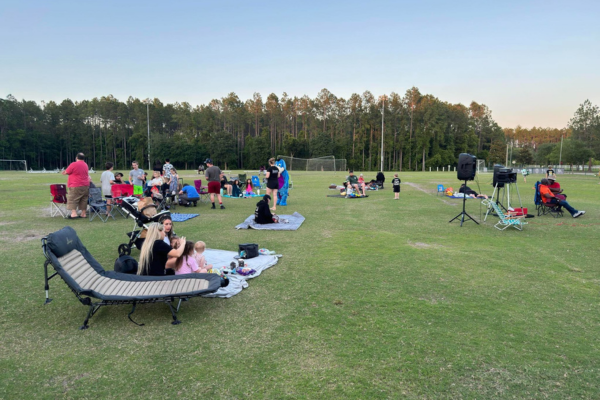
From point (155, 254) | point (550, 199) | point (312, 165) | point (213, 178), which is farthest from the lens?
point (312, 165)

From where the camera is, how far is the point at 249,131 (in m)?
80.0

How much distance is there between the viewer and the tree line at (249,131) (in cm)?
6950

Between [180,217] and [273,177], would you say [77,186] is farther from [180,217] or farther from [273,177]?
[273,177]

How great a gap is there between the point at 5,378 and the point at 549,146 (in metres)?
98.9

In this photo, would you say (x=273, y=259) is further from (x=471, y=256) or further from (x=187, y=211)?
A: (x=187, y=211)

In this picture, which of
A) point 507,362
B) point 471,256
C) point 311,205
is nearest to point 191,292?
point 507,362

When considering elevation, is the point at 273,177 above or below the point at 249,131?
below

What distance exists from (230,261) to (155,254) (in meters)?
1.70

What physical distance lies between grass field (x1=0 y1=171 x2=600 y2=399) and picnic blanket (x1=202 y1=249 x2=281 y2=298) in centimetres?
16

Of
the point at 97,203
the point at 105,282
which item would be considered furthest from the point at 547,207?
the point at 97,203

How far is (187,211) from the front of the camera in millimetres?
12492

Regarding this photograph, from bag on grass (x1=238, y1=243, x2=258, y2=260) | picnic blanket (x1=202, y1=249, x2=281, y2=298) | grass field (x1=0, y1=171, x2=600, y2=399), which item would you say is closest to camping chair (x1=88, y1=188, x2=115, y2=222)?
grass field (x1=0, y1=171, x2=600, y2=399)

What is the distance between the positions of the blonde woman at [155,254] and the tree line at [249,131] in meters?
63.2

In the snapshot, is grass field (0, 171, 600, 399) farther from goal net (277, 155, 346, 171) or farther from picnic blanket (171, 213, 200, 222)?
goal net (277, 155, 346, 171)
